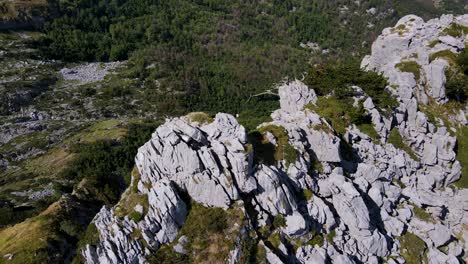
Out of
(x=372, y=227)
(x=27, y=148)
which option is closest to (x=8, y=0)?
(x=27, y=148)

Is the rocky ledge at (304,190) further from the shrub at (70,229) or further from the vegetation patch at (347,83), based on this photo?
the shrub at (70,229)

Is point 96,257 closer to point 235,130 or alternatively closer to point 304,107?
point 235,130

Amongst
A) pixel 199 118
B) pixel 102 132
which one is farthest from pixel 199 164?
pixel 102 132

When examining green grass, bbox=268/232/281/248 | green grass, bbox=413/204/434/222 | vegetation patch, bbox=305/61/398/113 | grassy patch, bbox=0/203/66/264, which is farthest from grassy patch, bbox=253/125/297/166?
grassy patch, bbox=0/203/66/264

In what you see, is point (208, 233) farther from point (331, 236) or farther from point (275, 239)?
point (331, 236)

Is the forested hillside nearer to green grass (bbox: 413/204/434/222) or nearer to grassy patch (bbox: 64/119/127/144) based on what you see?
grassy patch (bbox: 64/119/127/144)

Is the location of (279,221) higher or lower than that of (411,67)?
lower
